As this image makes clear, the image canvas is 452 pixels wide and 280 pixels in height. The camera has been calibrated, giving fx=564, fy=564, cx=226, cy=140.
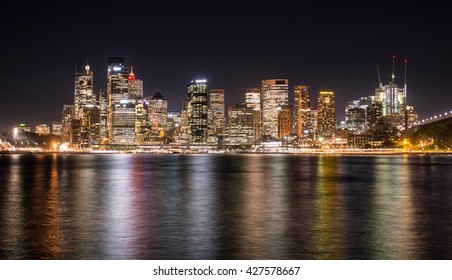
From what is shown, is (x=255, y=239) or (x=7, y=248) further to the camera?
(x=255, y=239)

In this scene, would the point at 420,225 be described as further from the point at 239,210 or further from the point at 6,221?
the point at 6,221

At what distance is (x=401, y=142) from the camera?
19700 cm

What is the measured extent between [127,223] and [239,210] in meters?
7.02

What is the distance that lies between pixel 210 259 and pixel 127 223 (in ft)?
25.6

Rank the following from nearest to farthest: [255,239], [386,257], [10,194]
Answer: [386,257], [255,239], [10,194]

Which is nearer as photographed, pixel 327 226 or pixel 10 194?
pixel 327 226

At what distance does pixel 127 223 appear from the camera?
24.3 meters

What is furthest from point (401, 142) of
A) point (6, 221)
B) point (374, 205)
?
point (6, 221)

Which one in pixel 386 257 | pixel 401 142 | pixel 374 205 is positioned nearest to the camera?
pixel 386 257

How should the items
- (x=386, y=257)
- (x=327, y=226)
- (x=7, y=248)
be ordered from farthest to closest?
(x=327, y=226)
(x=7, y=248)
(x=386, y=257)
